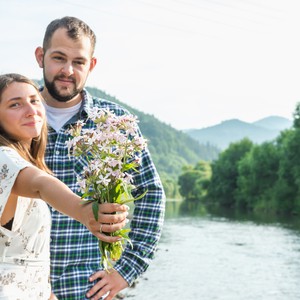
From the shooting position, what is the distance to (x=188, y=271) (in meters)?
30.1

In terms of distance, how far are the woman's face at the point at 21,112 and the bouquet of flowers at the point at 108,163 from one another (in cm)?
18

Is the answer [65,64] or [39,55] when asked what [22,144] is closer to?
[65,64]

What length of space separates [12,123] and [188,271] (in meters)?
28.0

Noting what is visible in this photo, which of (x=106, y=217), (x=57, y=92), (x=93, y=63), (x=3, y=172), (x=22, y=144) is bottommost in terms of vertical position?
(x=106, y=217)

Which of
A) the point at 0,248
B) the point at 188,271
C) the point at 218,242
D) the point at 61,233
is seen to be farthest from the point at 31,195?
the point at 218,242

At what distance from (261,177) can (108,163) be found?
74949 millimetres

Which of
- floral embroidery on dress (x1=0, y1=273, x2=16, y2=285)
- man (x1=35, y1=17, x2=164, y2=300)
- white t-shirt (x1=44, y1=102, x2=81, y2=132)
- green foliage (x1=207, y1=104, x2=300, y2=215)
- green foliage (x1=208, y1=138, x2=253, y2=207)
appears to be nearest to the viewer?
floral embroidery on dress (x1=0, y1=273, x2=16, y2=285)

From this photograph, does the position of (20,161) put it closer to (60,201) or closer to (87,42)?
(60,201)

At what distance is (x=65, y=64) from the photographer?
3.75 metres

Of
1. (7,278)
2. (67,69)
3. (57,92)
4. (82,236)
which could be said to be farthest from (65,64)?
(7,278)

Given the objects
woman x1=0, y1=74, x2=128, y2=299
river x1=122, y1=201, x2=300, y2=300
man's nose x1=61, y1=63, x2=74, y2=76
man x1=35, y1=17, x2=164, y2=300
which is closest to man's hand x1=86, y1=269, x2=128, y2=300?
man x1=35, y1=17, x2=164, y2=300

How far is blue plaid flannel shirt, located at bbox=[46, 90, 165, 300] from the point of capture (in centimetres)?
372

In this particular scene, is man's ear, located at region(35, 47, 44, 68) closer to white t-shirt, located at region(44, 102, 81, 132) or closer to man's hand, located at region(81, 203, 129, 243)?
white t-shirt, located at region(44, 102, 81, 132)

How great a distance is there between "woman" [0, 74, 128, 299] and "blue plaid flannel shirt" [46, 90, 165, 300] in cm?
83
